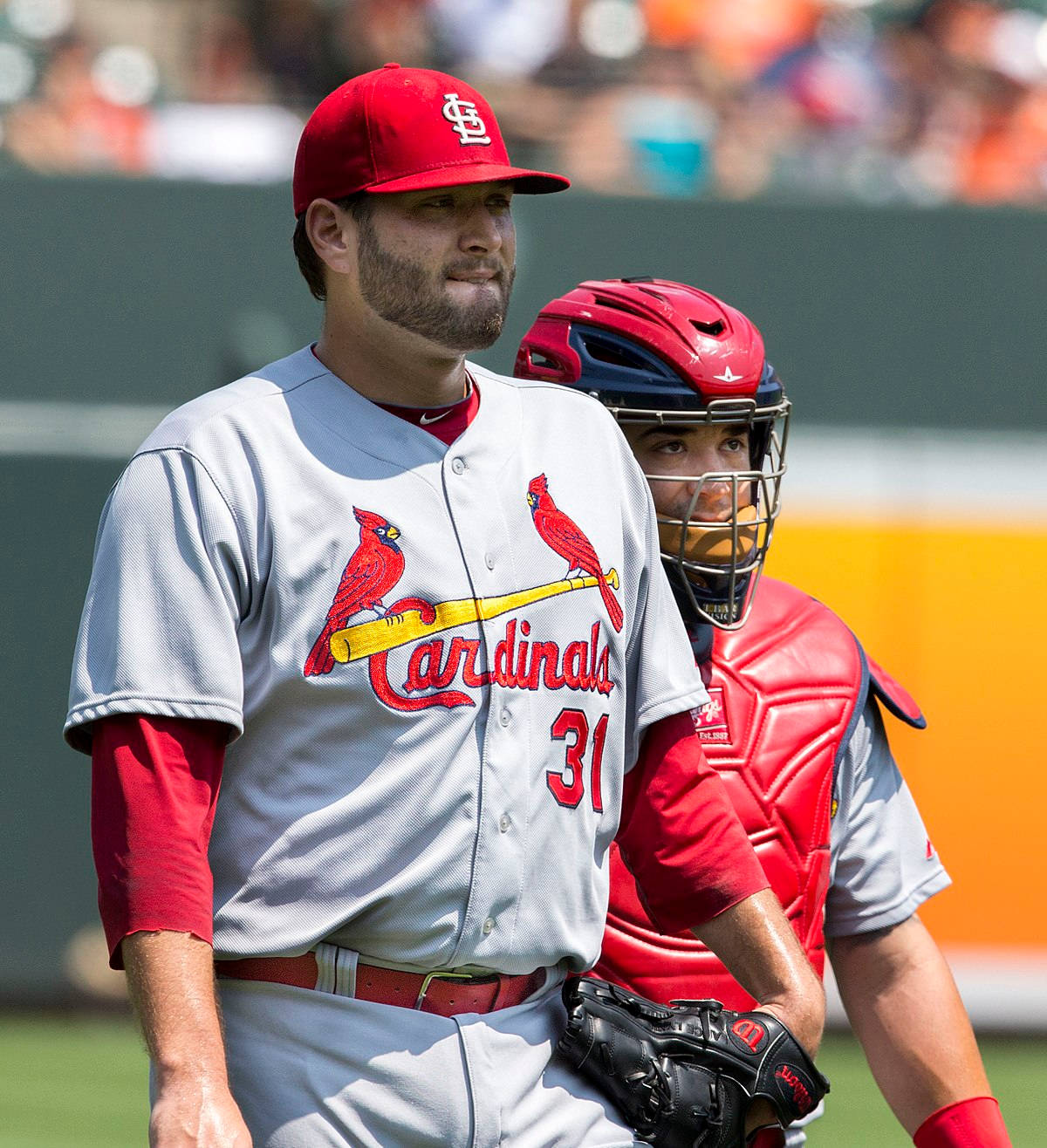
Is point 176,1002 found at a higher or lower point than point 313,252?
lower

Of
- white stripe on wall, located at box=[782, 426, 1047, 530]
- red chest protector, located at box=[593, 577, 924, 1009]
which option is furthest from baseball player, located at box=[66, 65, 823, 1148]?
white stripe on wall, located at box=[782, 426, 1047, 530]

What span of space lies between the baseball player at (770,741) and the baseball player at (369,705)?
0.54 m

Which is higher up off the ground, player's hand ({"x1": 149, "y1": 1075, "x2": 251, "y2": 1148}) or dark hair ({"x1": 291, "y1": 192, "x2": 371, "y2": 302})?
dark hair ({"x1": 291, "y1": 192, "x2": 371, "y2": 302})

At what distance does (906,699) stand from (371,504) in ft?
4.64

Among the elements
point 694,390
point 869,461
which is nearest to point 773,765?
point 694,390

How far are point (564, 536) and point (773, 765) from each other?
32.4 inches

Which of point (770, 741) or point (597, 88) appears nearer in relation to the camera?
point (770, 741)

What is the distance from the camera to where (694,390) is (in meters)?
3.20

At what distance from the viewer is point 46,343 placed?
7.73 metres

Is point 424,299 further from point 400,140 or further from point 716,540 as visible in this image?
point 716,540

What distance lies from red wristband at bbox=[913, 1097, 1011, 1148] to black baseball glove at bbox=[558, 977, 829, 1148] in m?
0.74

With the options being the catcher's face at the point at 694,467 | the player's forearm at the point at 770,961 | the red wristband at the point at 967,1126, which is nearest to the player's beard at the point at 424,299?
the catcher's face at the point at 694,467

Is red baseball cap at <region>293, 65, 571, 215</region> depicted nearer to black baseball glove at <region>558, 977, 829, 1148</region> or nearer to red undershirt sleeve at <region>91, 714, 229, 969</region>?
red undershirt sleeve at <region>91, 714, 229, 969</region>

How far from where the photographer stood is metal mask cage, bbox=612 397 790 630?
313 cm
